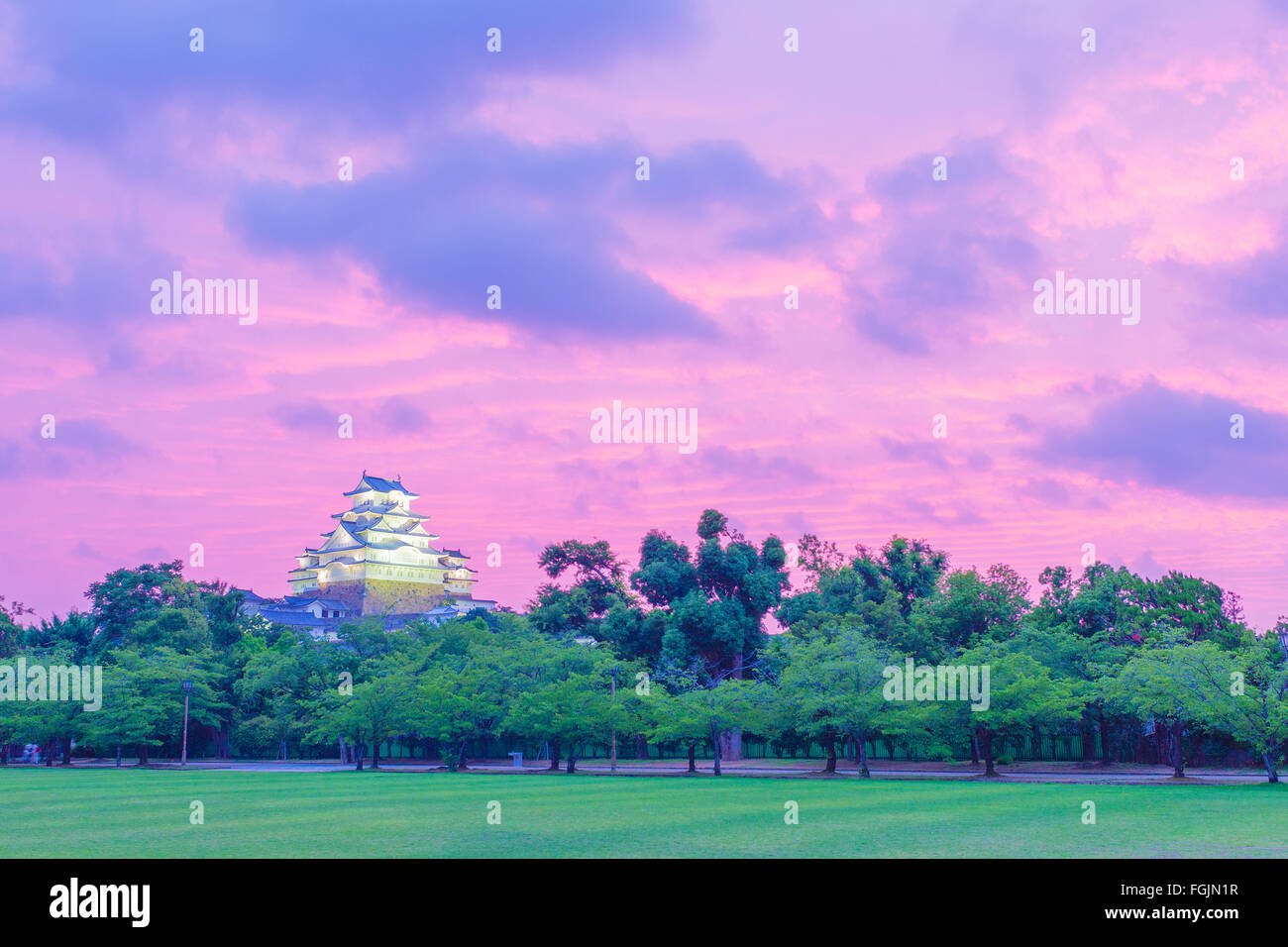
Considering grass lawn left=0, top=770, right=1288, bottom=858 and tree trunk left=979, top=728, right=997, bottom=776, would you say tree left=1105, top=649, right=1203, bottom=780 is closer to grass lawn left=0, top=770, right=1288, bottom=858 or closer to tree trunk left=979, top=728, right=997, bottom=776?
grass lawn left=0, top=770, right=1288, bottom=858

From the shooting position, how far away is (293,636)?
73.4m

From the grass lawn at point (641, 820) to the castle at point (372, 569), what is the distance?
7985 cm

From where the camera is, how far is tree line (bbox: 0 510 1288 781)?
42.6 meters

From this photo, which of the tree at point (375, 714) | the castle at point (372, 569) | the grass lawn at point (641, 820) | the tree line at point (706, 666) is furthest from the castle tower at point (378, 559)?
the grass lawn at point (641, 820)

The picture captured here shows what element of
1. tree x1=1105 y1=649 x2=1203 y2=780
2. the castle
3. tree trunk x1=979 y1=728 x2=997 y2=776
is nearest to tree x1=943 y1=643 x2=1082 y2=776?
tree trunk x1=979 y1=728 x2=997 y2=776

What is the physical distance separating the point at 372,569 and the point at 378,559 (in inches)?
49.0

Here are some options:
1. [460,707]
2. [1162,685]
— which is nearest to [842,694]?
[1162,685]

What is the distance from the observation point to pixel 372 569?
11812 centimetres

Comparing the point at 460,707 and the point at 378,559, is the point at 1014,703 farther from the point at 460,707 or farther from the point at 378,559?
the point at 378,559

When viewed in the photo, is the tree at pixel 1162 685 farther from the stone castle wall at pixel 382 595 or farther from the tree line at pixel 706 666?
the stone castle wall at pixel 382 595

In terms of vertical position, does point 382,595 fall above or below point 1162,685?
above

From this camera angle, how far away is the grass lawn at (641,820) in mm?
18344
